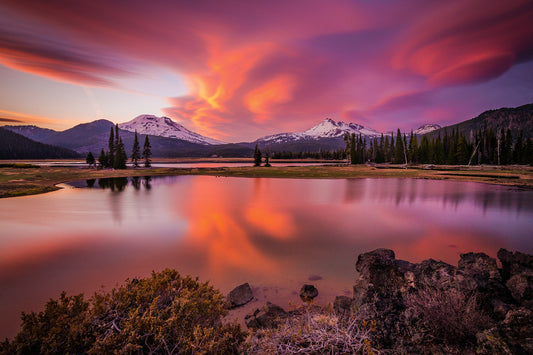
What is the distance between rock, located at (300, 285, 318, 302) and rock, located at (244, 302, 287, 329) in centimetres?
141

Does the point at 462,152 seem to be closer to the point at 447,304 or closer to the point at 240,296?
the point at 447,304

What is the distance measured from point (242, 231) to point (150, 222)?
8.68m

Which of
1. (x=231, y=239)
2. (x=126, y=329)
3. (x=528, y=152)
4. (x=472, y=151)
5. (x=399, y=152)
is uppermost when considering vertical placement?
(x=399, y=152)

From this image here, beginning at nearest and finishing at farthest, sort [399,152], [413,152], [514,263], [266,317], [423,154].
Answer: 1. [266,317]
2. [514,263]
3. [423,154]
4. [413,152]
5. [399,152]

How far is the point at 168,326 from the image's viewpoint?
489cm

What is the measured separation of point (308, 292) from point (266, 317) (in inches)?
96.4

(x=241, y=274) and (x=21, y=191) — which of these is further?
(x=21, y=191)

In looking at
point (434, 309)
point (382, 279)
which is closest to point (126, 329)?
point (434, 309)

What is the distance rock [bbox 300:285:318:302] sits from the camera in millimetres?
9354

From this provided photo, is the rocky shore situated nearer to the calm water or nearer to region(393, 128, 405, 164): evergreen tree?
the calm water

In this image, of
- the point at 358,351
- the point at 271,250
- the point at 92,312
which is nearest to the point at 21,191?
the point at 271,250

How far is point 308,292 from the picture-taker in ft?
31.3

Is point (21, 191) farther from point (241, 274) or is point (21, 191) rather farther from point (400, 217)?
point (400, 217)

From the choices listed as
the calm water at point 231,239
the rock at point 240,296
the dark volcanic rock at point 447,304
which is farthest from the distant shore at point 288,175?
the dark volcanic rock at point 447,304
